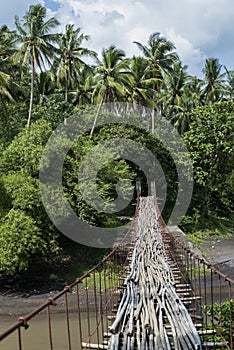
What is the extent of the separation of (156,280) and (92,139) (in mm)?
10714

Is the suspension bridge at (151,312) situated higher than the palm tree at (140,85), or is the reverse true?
the palm tree at (140,85)

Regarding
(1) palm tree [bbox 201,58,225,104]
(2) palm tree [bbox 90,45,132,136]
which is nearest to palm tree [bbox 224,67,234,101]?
(1) palm tree [bbox 201,58,225,104]

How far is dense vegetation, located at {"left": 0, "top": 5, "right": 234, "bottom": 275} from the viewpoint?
10305 millimetres

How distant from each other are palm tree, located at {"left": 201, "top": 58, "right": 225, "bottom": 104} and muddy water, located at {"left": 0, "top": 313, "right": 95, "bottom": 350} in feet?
52.7

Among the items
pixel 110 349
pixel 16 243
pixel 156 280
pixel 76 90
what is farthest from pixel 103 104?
pixel 110 349

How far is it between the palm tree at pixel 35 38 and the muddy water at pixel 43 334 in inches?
330

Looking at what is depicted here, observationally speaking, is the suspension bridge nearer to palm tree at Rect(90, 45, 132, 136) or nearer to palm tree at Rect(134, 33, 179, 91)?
palm tree at Rect(90, 45, 132, 136)

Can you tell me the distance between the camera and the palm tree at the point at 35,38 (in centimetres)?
1493

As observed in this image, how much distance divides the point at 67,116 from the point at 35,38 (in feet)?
10.6

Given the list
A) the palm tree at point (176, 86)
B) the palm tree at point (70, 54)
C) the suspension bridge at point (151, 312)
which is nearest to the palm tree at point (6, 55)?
the palm tree at point (70, 54)

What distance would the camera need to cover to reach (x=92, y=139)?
581 inches

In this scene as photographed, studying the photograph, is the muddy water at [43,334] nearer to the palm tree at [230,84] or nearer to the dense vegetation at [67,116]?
the dense vegetation at [67,116]

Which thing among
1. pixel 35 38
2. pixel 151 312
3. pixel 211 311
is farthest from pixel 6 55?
pixel 151 312

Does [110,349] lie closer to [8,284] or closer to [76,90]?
[8,284]
